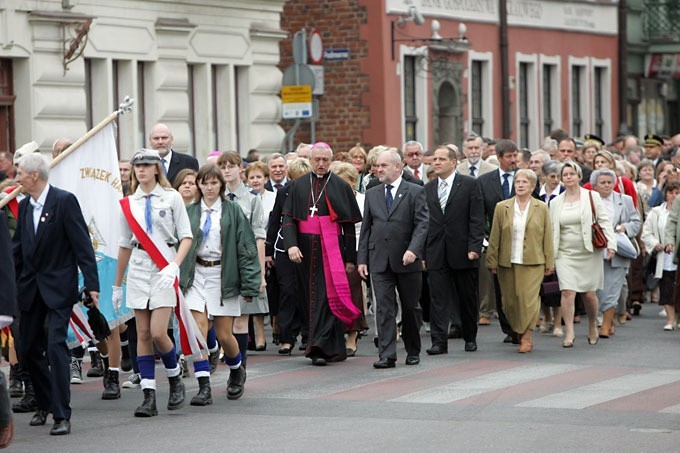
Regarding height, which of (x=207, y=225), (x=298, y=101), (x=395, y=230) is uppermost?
(x=298, y=101)

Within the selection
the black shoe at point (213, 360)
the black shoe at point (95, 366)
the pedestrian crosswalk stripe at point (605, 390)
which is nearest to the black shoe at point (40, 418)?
the black shoe at point (213, 360)

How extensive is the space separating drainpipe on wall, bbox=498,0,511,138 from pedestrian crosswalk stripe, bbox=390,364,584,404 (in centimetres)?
2330

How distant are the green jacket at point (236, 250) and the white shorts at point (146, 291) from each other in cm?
122

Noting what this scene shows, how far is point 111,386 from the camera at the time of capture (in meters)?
14.3

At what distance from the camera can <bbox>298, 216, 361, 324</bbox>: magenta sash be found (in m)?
16.6

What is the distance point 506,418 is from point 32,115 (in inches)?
477

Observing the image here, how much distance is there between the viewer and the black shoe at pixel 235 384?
1405 centimetres

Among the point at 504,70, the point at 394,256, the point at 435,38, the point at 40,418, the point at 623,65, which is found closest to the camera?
the point at 40,418

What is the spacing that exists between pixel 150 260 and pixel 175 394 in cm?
108

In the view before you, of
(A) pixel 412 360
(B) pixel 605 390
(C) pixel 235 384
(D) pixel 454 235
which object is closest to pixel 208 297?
(C) pixel 235 384

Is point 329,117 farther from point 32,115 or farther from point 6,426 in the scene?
point 6,426

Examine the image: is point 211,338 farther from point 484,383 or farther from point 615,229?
point 615,229

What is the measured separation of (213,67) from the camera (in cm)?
2822

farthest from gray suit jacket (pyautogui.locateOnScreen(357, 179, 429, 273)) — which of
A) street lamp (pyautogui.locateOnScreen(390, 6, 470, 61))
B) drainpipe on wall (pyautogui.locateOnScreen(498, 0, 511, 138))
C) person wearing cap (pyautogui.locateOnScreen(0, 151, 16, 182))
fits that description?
drainpipe on wall (pyautogui.locateOnScreen(498, 0, 511, 138))
